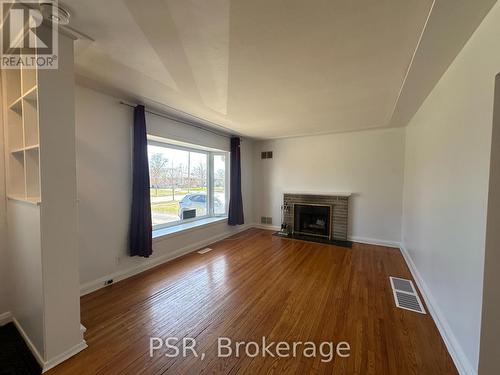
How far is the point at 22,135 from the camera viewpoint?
5.71ft

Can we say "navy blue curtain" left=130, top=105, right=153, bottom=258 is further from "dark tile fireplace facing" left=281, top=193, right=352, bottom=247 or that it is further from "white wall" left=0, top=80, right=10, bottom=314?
"dark tile fireplace facing" left=281, top=193, right=352, bottom=247

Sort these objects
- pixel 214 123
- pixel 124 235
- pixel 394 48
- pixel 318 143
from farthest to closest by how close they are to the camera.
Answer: pixel 318 143
pixel 214 123
pixel 124 235
pixel 394 48

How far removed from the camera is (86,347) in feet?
5.18

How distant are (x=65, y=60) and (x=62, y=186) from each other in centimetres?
89

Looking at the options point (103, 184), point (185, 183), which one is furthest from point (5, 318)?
point (185, 183)

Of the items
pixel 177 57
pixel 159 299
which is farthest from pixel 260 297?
pixel 177 57

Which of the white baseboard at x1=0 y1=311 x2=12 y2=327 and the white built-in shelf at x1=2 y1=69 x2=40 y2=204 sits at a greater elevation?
the white built-in shelf at x1=2 y1=69 x2=40 y2=204

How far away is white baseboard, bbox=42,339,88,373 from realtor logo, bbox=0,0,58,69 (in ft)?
6.65

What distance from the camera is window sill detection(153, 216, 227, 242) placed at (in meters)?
3.23

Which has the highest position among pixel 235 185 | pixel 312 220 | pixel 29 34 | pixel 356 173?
pixel 29 34

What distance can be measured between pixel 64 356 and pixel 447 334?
300cm

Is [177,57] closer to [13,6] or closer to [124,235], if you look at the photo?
[13,6]

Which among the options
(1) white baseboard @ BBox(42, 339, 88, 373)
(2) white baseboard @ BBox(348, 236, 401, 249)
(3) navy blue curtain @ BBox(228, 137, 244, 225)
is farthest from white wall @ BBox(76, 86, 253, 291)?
(2) white baseboard @ BBox(348, 236, 401, 249)

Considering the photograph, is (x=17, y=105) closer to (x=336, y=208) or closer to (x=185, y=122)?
(x=185, y=122)
